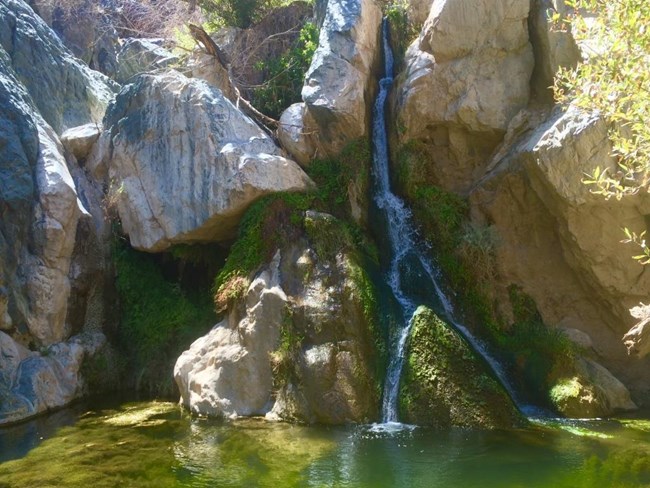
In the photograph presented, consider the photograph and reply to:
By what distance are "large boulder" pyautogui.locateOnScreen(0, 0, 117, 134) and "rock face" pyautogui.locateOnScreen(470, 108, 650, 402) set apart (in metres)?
9.52

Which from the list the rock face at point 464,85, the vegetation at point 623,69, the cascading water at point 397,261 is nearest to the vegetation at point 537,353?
the cascading water at point 397,261

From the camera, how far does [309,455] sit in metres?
8.38

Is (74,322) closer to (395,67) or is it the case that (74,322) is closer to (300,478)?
(300,478)

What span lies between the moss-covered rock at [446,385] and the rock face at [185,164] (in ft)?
12.9

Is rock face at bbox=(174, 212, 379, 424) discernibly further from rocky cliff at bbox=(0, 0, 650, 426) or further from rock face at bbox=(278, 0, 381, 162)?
rock face at bbox=(278, 0, 381, 162)

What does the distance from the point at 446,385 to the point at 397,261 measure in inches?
123

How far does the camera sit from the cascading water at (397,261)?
10.5 meters

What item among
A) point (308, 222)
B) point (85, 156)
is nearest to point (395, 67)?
point (308, 222)

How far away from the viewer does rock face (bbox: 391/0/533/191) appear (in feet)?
42.1

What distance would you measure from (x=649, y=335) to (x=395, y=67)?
317 inches

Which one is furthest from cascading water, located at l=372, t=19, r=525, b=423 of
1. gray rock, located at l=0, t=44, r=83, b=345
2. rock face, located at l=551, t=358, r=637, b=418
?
gray rock, located at l=0, t=44, r=83, b=345

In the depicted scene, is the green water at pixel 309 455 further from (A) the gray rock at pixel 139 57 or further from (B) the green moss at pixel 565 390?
(A) the gray rock at pixel 139 57

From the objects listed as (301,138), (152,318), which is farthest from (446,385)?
(152,318)

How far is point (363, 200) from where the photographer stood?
1305cm
